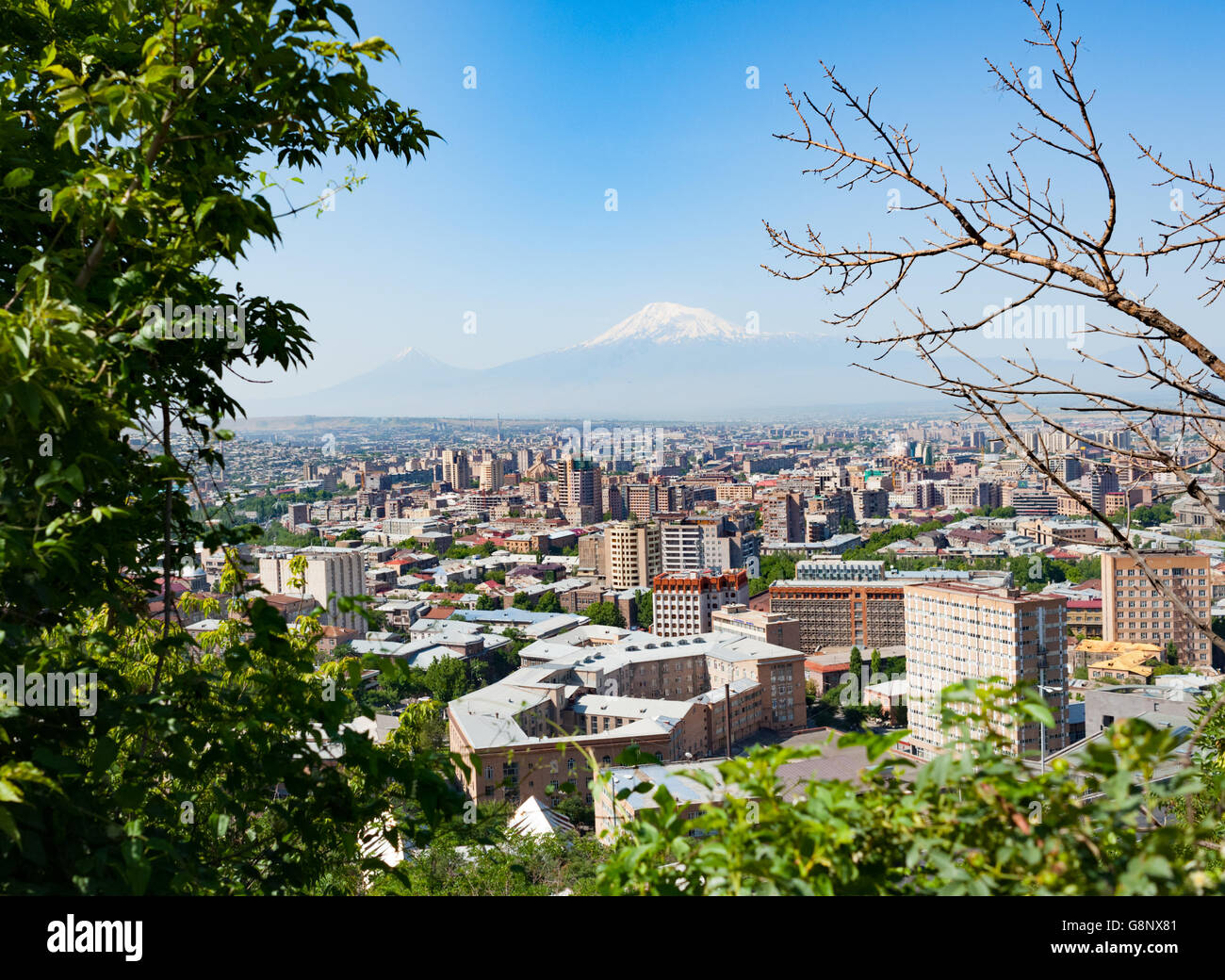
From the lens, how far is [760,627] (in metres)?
21.7

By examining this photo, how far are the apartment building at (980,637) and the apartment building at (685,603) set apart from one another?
746cm

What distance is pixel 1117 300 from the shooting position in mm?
1163

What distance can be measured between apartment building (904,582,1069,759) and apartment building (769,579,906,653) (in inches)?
314

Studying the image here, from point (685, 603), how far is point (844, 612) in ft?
17.5

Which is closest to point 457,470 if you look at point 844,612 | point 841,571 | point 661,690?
point 841,571

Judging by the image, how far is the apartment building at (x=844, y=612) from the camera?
2541 centimetres

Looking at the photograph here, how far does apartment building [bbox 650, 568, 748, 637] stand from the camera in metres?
24.0

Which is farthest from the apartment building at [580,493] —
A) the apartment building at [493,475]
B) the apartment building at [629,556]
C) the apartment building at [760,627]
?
the apartment building at [760,627]

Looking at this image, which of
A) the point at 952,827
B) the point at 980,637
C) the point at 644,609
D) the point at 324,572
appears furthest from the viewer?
the point at 644,609

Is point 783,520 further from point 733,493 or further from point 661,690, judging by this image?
point 661,690
